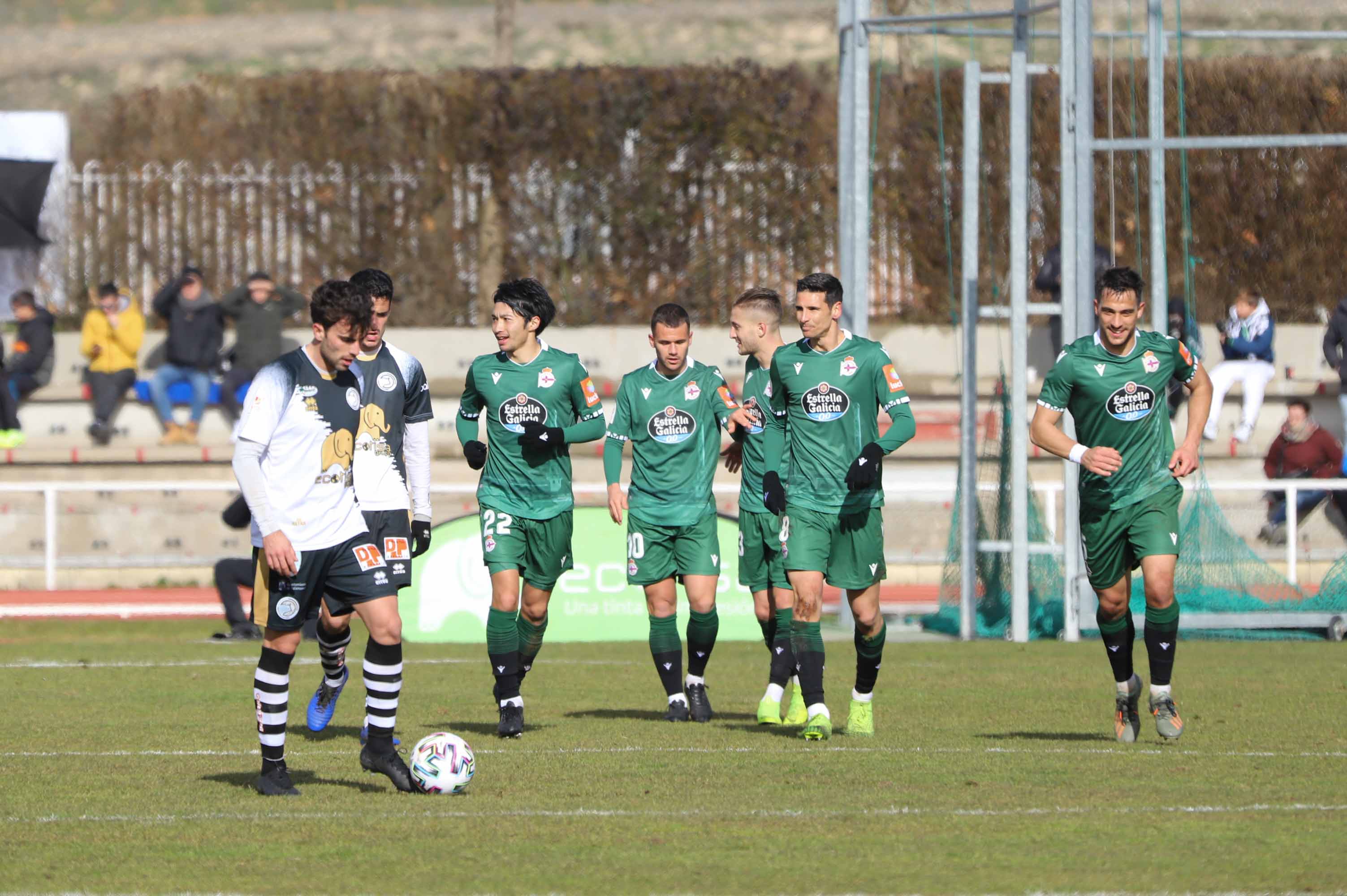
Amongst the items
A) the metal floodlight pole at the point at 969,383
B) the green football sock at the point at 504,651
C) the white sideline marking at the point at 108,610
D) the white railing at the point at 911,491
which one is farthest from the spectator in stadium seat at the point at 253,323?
the green football sock at the point at 504,651

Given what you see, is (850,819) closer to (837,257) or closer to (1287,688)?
(1287,688)

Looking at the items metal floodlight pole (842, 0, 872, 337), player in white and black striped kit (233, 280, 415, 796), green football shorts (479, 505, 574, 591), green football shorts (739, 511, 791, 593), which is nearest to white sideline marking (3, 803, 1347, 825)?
player in white and black striped kit (233, 280, 415, 796)

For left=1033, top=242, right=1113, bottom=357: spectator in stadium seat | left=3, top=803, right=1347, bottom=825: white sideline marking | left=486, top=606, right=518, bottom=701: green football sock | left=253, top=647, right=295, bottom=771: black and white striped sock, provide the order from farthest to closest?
left=1033, top=242, right=1113, bottom=357: spectator in stadium seat → left=486, top=606, right=518, bottom=701: green football sock → left=253, top=647, right=295, bottom=771: black and white striped sock → left=3, top=803, right=1347, bottom=825: white sideline marking

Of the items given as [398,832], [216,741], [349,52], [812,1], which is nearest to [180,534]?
[216,741]

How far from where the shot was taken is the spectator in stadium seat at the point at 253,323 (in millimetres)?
20672

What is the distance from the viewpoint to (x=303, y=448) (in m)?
7.55

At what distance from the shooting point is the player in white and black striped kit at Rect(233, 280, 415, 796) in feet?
24.4

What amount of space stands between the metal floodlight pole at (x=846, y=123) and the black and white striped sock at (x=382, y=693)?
9267 millimetres

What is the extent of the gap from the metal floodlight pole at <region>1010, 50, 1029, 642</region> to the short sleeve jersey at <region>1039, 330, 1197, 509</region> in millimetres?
5378

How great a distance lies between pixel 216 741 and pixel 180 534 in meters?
10.0

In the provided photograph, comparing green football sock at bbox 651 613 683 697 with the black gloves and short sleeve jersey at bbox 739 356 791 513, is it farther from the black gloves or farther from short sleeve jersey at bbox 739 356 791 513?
the black gloves

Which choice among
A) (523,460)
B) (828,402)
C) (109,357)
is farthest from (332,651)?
(109,357)

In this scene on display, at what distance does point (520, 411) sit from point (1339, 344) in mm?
12066

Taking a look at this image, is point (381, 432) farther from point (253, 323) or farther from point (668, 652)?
point (253, 323)
